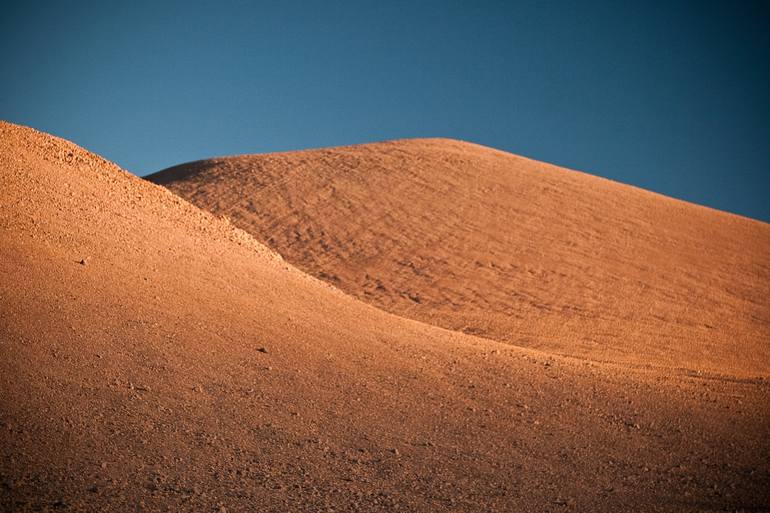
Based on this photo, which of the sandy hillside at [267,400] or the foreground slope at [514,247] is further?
the foreground slope at [514,247]

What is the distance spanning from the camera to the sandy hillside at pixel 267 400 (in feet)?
22.0

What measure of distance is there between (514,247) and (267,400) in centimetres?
2201

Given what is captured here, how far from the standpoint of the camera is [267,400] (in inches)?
345

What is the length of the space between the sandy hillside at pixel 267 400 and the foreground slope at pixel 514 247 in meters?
7.62

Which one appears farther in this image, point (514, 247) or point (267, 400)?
point (514, 247)

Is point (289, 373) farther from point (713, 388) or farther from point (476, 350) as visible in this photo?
point (713, 388)

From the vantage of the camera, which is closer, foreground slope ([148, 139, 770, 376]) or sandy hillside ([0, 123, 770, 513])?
sandy hillside ([0, 123, 770, 513])

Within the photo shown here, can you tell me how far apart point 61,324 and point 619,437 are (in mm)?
7719

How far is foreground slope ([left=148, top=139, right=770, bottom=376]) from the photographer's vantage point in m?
22.0

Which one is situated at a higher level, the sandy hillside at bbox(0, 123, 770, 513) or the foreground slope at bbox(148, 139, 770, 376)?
the foreground slope at bbox(148, 139, 770, 376)

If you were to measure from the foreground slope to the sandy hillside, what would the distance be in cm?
762

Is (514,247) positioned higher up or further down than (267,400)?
higher up

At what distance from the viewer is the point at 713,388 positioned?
12.7 meters

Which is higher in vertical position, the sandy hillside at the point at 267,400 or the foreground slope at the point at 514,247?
the foreground slope at the point at 514,247
